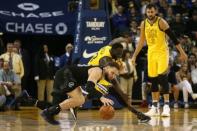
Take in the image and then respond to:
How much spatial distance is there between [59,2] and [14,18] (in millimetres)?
1506

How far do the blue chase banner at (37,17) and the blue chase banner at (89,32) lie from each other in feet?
8.64

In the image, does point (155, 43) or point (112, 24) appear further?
point (112, 24)

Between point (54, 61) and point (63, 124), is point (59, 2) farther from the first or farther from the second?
point (63, 124)

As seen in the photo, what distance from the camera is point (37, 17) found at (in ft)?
58.1

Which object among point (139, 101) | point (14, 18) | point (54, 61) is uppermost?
point (14, 18)

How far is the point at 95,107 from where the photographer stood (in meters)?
15.5

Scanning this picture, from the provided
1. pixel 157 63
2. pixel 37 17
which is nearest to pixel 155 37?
pixel 157 63

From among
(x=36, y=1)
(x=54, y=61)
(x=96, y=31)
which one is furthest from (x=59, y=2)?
(x=96, y=31)

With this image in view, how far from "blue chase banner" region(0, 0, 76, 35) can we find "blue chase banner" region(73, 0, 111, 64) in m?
2.63

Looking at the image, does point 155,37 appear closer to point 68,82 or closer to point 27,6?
point 68,82

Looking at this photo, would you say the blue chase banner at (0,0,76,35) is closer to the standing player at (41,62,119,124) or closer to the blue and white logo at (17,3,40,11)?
the blue and white logo at (17,3,40,11)

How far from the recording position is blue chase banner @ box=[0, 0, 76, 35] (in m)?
17.5

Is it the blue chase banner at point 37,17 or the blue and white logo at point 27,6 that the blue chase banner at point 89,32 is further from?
the blue and white logo at point 27,6

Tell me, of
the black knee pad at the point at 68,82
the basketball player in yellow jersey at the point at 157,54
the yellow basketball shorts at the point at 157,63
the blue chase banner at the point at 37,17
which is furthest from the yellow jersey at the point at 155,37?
the blue chase banner at the point at 37,17
